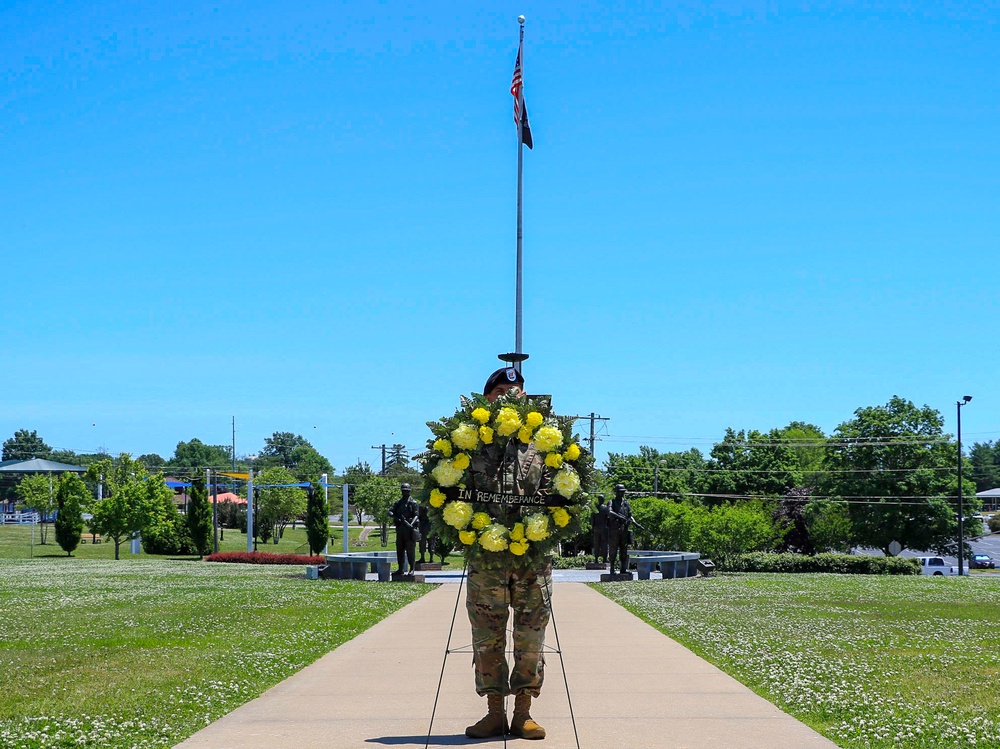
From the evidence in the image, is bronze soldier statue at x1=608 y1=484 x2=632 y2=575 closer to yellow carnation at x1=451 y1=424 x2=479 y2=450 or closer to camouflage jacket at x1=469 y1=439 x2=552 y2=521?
camouflage jacket at x1=469 y1=439 x2=552 y2=521

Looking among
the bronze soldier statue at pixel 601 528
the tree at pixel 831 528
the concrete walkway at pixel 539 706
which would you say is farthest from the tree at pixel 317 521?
the concrete walkway at pixel 539 706

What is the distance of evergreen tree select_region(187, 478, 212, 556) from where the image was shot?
1923 inches

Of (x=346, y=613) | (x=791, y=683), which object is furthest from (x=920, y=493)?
(x=791, y=683)

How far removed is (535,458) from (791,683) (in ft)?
12.8

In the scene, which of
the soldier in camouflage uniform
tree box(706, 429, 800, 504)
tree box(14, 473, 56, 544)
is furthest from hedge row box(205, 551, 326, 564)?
tree box(706, 429, 800, 504)

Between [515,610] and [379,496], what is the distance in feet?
230

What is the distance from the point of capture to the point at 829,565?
32.5 meters

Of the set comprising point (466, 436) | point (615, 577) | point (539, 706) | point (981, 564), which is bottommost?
point (981, 564)

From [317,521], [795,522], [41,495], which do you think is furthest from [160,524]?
[795,522]

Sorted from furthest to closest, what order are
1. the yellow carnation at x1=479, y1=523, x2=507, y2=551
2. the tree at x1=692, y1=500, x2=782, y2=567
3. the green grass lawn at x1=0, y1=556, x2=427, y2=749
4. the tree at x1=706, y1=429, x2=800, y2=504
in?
the tree at x1=706, y1=429, x2=800, y2=504 → the tree at x1=692, y1=500, x2=782, y2=567 → the green grass lawn at x1=0, y1=556, x2=427, y2=749 → the yellow carnation at x1=479, y1=523, x2=507, y2=551

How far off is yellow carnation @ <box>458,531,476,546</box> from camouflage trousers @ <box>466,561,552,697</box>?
0.22 meters

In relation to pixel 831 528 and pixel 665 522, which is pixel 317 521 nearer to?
pixel 665 522

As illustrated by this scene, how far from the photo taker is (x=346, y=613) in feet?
53.4

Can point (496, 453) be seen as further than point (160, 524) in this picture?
No
